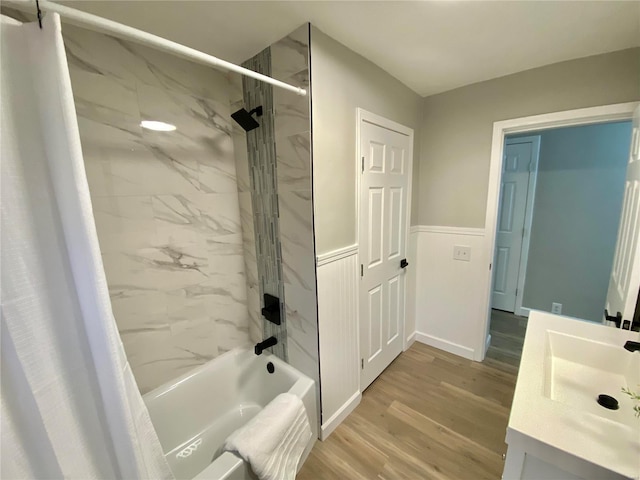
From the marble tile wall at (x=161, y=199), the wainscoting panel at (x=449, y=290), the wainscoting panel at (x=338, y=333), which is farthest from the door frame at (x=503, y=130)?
the marble tile wall at (x=161, y=199)

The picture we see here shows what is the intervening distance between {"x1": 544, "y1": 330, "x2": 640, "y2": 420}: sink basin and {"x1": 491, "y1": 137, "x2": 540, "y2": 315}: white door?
74.1 inches

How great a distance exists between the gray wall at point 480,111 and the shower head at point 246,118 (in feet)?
4.98

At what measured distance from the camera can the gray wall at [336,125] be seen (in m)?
1.32

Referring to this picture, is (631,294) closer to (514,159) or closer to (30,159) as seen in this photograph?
(30,159)

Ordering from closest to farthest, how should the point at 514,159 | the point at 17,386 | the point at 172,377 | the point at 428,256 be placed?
the point at 17,386 < the point at 172,377 < the point at 428,256 < the point at 514,159

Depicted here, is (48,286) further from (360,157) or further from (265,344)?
(360,157)

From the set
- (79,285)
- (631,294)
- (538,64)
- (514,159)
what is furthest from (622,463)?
(514,159)

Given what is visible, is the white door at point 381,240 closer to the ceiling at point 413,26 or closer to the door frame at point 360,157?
the door frame at point 360,157

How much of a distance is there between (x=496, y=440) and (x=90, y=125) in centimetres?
283

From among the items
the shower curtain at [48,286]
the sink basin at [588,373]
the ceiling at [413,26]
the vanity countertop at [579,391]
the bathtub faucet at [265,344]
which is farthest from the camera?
the bathtub faucet at [265,344]

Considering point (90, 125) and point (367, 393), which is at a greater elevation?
point (90, 125)

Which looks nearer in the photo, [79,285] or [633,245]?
[79,285]

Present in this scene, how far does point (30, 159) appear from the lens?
1.96 ft

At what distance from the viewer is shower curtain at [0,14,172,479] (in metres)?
0.57
